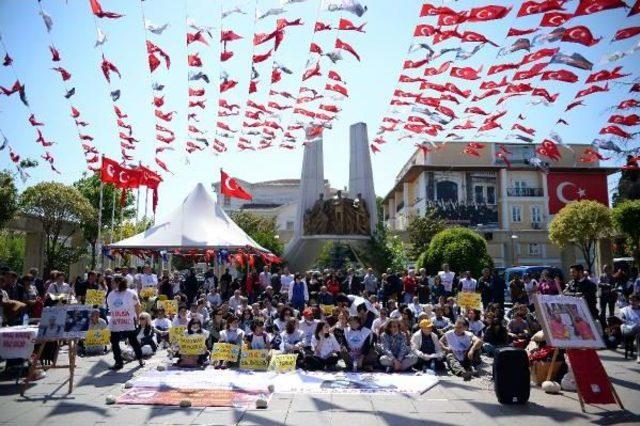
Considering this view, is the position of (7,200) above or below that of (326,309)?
Result: above

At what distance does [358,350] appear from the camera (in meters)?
10.1

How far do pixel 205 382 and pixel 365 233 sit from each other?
20.1m

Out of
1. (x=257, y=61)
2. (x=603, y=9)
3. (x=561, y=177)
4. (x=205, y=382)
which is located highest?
(x=561, y=177)

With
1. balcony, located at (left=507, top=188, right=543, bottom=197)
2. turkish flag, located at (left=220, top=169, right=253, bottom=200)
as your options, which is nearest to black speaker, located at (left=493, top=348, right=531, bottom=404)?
turkish flag, located at (left=220, top=169, right=253, bottom=200)

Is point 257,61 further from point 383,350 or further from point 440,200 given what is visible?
point 440,200

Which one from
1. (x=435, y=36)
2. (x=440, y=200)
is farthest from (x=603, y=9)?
(x=440, y=200)

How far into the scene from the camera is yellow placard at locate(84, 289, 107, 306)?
12961mm

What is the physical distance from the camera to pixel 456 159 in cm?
4631

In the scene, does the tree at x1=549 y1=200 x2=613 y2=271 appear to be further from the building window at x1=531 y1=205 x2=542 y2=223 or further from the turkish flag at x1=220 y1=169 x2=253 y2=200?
the turkish flag at x1=220 y1=169 x2=253 y2=200

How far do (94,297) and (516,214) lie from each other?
4037cm

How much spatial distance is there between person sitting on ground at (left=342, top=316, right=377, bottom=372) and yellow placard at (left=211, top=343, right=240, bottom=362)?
226 centimetres

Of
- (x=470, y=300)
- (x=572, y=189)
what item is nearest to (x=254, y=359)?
(x=470, y=300)

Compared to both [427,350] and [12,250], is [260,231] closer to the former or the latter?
[427,350]

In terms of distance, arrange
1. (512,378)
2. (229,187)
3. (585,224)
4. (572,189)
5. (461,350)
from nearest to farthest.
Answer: (512,378) < (461,350) < (229,187) < (585,224) < (572,189)
